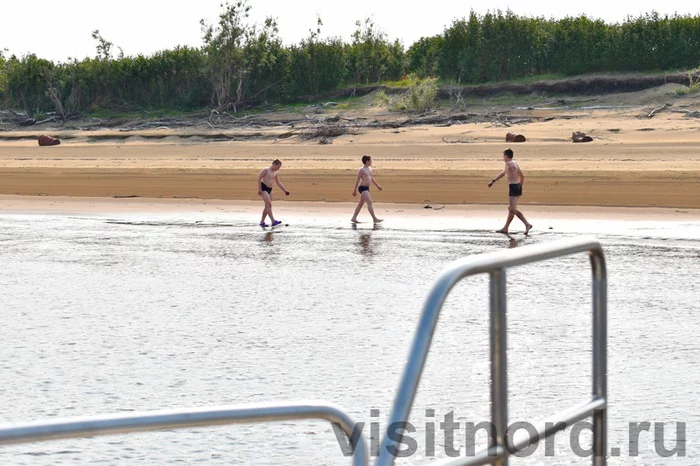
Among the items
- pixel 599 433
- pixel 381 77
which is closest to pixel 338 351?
pixel 599 433

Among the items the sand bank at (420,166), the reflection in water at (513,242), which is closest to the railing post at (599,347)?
the reflection in water at (513,242)

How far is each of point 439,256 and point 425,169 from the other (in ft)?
47.4

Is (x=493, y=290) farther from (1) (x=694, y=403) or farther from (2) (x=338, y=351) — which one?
(2) (x=338, y=351)

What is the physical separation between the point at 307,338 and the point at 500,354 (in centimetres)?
727

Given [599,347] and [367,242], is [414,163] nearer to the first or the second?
[367,242]

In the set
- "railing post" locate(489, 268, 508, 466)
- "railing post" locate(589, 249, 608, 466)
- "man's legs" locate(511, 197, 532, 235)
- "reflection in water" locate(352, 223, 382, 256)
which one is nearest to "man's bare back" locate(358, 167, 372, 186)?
"reflection in water" locate(352, 223, 382, 256)

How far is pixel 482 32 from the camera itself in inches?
2060

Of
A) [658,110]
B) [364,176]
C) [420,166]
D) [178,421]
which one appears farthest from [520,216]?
[658,110]

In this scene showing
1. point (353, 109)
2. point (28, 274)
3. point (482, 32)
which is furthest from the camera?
point (482, 32)

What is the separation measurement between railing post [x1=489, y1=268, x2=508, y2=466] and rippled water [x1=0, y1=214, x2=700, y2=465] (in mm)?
3193

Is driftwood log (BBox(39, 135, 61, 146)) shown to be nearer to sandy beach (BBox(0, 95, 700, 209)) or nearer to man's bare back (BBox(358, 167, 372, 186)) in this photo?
sandy beach (BBox(0, 95, 700, 209))

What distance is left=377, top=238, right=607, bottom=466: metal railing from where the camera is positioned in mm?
3133

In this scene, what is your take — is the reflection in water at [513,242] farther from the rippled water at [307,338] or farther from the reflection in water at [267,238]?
the reflection in water at [267,238]

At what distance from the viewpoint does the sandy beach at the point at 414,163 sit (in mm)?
26781
